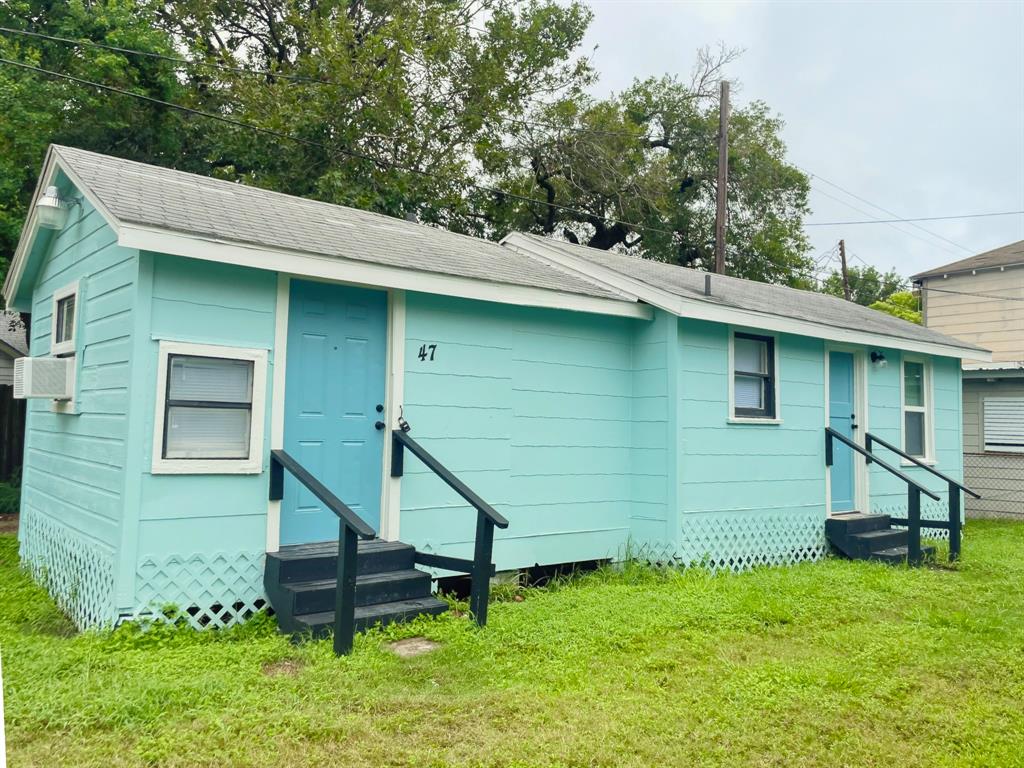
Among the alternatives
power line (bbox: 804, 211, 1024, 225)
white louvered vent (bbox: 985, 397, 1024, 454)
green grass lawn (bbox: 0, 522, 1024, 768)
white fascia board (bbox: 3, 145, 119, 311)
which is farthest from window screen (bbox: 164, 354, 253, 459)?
power line (bbox: 804, 211, 1024, 225)

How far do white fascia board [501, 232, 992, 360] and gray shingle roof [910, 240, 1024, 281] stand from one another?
271 inches

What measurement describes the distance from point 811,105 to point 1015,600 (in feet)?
63.9

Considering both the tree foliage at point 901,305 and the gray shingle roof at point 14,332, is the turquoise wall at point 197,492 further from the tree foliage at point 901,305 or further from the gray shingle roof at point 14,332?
the tree foliage at point 901,305

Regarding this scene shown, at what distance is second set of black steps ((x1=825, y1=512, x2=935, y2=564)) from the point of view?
8.09 meters

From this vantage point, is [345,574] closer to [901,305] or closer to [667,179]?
[667,179]

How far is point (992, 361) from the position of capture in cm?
1313

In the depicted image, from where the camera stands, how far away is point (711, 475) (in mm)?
7297

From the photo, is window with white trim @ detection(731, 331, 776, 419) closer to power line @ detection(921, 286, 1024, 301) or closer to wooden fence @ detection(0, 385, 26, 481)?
power line @ detection(921, 286, 1024, 301)

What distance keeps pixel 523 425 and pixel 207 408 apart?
9.07ft

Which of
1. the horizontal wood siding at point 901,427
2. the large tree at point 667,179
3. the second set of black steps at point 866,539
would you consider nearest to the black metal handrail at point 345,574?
the second set of black steps at point 866,539

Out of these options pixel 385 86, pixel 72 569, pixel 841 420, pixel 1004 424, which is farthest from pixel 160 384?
pixel 1004 424

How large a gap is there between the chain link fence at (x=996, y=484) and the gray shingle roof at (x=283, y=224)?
9154 mm

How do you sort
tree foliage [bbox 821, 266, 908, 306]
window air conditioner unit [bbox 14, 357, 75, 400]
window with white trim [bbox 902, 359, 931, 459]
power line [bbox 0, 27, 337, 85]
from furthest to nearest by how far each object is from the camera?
tree foliage [bbox 821, 266, 908, 306]
power line [bbox 0, 27, 337, 85]
window with white trim [bbox 902, 359, 931, 459]
window air conditioner unit [bbox 14, 357, 75, 400]

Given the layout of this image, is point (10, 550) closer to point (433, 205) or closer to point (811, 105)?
point (433, 205)
